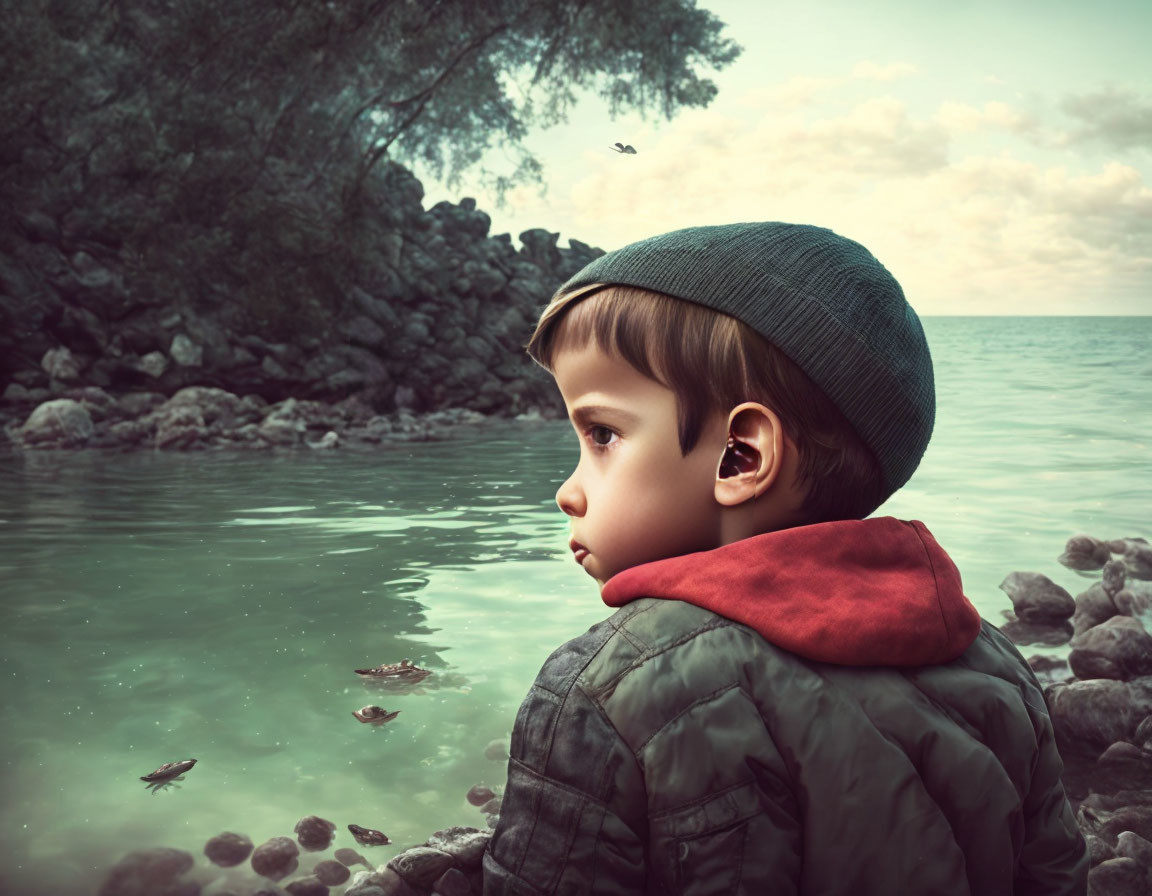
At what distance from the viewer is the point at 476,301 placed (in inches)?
859

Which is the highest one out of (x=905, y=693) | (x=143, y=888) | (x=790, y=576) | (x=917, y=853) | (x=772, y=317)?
(x=772, y=317)

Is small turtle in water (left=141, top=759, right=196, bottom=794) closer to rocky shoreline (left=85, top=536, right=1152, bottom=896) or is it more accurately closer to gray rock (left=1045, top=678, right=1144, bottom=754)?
rocky shoreline (left=85, top=536, right=1152, bottom=896)

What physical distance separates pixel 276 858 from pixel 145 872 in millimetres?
321

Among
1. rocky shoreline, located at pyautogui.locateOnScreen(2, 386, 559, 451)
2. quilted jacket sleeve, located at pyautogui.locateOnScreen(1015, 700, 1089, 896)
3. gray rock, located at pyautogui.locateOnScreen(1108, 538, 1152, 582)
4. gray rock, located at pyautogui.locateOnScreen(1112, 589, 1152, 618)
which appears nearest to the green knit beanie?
quilted jacket sleeve, located at pyautogui.locateOnScreen(1015, 700, 1089, 896)

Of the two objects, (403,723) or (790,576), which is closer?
(790,576)

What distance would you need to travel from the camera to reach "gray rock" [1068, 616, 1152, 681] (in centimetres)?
384

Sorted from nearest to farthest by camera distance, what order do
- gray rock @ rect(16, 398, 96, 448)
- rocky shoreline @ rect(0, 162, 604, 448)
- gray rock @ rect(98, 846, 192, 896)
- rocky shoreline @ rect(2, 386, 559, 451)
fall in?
gray rock @ rect(98, 846, 192, 896) < gray rock @ rect(16, 398, 96, 448) < rocky shoreline @ rect(2, 386, 559, 451) < rocky shoreline @ rect(0, 162, 604, 448)

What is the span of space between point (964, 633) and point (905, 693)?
12 centimetres

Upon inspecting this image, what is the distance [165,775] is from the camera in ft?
9.81

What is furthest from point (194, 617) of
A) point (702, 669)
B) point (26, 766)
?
point (702, 669)

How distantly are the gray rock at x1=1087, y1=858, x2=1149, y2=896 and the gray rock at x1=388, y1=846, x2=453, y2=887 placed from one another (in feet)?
4.93

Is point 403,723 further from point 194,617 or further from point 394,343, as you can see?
point 394,343

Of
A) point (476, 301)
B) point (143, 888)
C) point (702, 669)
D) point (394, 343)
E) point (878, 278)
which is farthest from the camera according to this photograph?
point (476, 301)

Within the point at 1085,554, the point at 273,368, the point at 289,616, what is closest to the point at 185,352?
the point at 273,368
